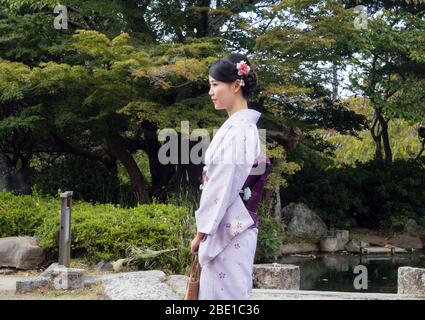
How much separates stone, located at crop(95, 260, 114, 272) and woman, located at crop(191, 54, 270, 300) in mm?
4584

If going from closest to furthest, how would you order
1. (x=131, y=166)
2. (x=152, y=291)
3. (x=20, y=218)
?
(x=152, y=291) → (x=20, y=218) → (x=131, y=166)

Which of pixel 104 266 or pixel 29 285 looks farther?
pixel 104 266

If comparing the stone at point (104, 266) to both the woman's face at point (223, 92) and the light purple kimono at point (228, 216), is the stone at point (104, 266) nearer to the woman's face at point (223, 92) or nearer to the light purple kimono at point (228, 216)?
the light purple kimono at point (228, 216)

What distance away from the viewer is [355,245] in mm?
14344

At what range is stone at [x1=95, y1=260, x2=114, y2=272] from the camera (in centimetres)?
764

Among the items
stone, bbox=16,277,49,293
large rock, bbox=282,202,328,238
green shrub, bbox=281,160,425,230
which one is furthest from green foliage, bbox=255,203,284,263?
green shrub, bbox=281,160,425,230

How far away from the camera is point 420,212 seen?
16.4 metres

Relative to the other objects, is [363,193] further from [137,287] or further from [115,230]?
[137,287]

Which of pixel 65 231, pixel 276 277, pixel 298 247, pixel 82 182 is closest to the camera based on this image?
pixel 276 277

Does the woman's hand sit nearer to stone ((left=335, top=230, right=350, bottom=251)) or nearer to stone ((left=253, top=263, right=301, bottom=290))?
stone ((left=253, top=263, right=301, bottom=290))

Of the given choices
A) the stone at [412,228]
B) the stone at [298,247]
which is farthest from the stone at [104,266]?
the stone at [412,228]

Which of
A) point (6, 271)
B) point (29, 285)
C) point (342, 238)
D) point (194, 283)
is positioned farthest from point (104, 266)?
point (342, 238)

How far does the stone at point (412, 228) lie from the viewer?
15516mm

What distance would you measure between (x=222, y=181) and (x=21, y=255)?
5.41 metres
